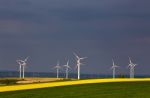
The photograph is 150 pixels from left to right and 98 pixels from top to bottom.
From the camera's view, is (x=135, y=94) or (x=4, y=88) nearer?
(x=135, y=94)

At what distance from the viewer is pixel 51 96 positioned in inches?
1420

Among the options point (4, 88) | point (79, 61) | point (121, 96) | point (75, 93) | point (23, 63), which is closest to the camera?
point (121, 96)

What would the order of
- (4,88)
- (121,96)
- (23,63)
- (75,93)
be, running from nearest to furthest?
(121,96), (75,93), (4,88), (23,63)

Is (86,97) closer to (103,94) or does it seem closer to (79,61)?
(103,94)

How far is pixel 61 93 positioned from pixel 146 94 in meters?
7.88

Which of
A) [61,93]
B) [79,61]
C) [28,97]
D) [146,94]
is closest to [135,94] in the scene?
[146,94]

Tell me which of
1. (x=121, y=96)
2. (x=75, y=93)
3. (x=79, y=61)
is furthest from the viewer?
(x=79, y=61)

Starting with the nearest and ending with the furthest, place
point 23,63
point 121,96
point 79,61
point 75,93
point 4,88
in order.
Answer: point 121,96 < point 75,93 < point 4,88 < point 79,61 < point 23,63

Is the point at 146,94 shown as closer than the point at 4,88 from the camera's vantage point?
Yes

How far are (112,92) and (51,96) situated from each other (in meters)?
5.72

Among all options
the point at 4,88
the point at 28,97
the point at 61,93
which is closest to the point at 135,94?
the point at 61,93

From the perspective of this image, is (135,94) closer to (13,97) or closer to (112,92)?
(112,92)

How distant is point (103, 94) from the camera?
36.2 m

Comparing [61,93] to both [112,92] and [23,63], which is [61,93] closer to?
[112,92]
